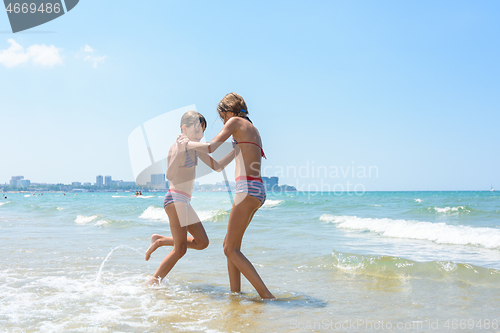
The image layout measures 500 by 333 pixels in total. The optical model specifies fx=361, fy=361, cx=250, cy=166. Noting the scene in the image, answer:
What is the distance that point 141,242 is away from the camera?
8953 mm

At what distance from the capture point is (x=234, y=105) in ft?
12.8

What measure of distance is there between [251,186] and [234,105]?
90 cm

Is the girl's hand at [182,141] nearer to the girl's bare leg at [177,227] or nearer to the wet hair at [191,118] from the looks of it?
the wet hair at [191,118]

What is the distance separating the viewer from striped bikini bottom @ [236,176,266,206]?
3.76 meters

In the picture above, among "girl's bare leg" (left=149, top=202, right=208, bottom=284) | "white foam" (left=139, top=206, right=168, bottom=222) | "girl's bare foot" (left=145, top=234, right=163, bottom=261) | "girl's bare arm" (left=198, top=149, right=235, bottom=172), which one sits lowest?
"white foam" (left=139, top=206, right=168, bottom=222)

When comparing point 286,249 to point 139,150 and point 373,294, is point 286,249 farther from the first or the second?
point 139,150

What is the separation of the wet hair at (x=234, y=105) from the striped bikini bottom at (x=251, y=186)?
695 mm

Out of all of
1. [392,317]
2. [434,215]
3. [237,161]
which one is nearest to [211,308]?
[237,161]

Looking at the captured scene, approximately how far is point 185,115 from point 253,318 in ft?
7.79

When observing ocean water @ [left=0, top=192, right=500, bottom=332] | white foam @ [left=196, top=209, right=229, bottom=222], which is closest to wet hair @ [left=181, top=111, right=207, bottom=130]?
ocean water @ [left=0, top=192, right=500, bottom=332]

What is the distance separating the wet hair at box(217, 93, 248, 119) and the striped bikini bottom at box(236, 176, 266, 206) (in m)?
0.70

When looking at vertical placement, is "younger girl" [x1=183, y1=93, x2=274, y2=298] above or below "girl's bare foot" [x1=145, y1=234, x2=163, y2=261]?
above

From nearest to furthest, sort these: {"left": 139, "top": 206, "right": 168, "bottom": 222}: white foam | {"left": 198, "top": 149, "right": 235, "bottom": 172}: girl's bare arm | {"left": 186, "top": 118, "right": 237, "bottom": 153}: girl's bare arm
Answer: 1. {"left": 186, "top": 118, "right": 237, "bottom": 153}: girl's bare arm
2. {"left": 198, "top": 149, "right": 235, "bottom": 172}: girl's bare arm
3. {"left": 139, "top": 206, "right": 168, "bottom": 222}: white foam

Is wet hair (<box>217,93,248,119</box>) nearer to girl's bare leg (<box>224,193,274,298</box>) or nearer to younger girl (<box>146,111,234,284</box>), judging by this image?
younger girl (<box>146,111,234,284</box>)
